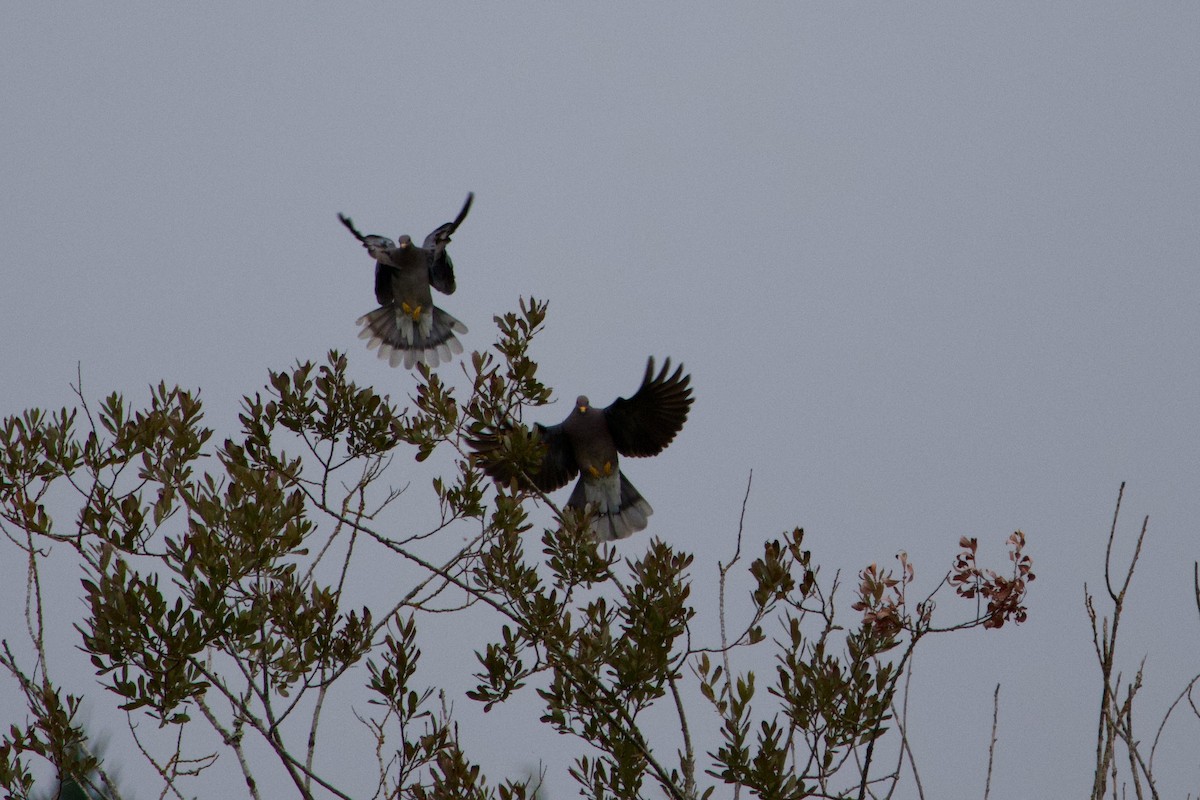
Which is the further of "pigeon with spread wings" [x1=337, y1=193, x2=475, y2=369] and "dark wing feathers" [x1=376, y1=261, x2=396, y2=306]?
"dark wing feathers" [x1=376, y1=261, x2=396, y2=306]

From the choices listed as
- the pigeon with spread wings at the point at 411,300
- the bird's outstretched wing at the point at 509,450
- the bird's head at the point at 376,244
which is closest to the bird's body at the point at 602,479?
the bird's outstretched wing at the point at 509,450

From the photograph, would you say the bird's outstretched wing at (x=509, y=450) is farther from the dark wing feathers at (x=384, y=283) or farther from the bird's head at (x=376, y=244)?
the dark wing feathers at (x=384, y=283)

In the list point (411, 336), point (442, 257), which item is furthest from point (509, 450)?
point (411, 336)

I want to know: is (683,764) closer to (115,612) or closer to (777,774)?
(777,774)

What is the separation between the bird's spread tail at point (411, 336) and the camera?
23.1ft

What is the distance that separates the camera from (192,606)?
2.58 meters

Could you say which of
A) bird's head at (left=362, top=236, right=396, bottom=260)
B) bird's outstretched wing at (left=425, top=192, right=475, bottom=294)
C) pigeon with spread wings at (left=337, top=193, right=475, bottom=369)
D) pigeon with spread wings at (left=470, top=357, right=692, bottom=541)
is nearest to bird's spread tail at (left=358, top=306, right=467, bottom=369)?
pigeon with spread wings at (left=337, top=193, right=475, bottom=369)

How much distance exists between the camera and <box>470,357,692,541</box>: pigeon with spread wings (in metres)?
5.35

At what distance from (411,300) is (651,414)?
2.05 m

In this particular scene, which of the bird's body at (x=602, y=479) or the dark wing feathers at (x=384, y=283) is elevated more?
the dark wing feathers at (x=384, y=283)

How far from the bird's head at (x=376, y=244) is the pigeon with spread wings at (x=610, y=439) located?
5.77ft

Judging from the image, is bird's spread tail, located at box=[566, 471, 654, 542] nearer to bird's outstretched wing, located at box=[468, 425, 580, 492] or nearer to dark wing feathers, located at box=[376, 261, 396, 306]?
bird's outstretched wing, located at box=[468, 425, 580, 492]

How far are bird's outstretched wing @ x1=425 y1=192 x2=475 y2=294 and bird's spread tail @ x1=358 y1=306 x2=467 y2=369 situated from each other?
11.9 inches

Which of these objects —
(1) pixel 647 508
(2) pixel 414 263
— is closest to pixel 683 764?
(1) pixel 647 508
